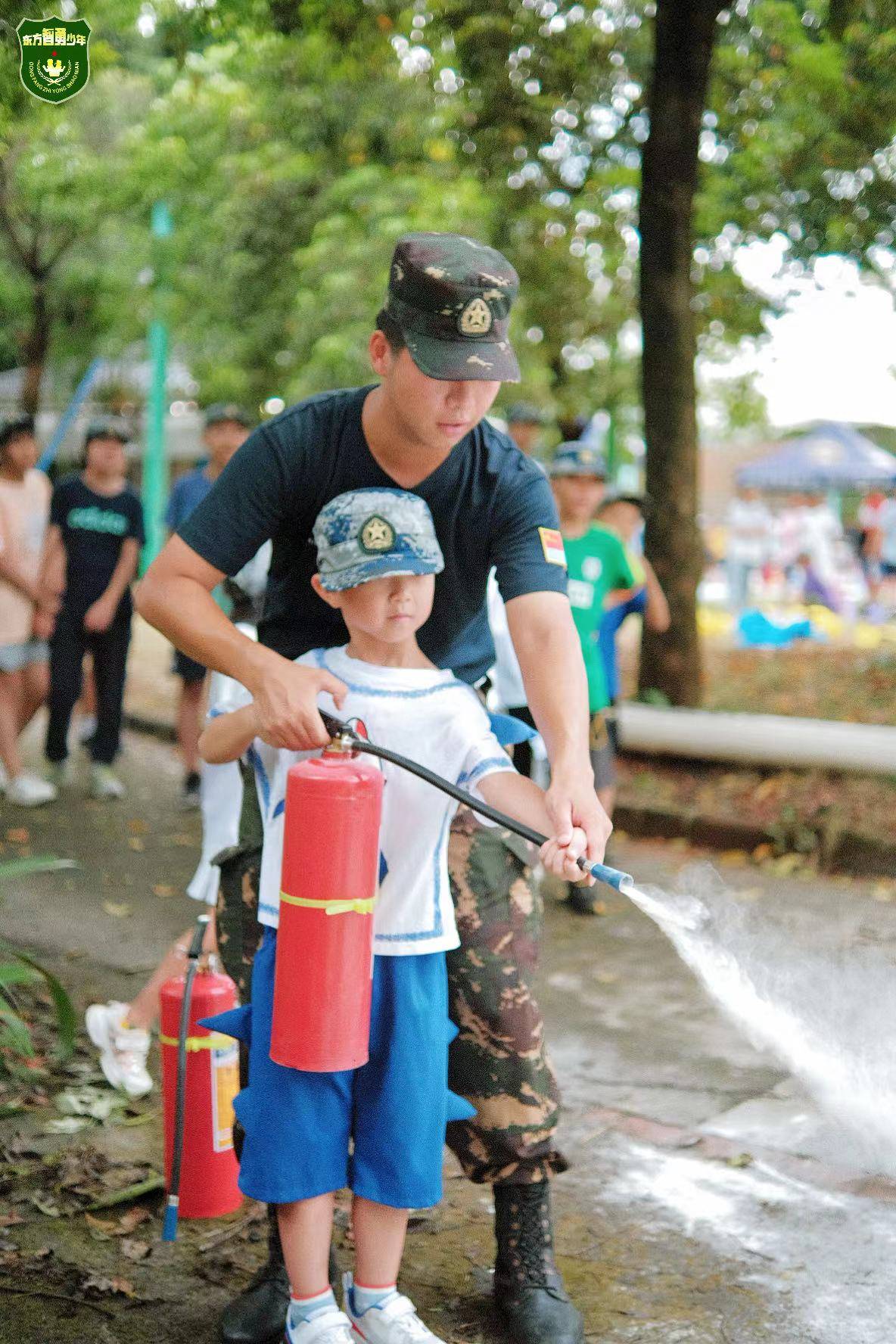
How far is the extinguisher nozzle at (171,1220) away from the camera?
3045mm

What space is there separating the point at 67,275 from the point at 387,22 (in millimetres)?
12059

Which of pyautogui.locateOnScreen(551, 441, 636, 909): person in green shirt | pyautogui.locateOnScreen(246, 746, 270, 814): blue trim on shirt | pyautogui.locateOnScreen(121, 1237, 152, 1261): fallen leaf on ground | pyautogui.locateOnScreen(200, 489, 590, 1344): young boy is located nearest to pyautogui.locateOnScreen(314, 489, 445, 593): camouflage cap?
pyautogui.locateOnScreen(200, 489, 590, 1344): young boy

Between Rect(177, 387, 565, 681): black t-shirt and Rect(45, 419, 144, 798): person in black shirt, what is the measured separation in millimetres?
5383

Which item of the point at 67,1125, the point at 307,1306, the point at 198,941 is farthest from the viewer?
the point at 67,1125

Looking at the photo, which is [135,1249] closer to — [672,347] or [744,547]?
[672,347]

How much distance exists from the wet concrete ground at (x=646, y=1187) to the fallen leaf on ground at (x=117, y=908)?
0.05ft

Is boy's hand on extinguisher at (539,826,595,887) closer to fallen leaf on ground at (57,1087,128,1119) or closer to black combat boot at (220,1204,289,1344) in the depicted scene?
black combat boot at (220,1204,289,1344)

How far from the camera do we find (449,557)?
299 cm

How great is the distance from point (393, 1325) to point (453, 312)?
1845 millimetres

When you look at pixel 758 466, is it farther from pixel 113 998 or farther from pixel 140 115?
pixel 113 998

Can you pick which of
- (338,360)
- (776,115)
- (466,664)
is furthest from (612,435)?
(466,664)

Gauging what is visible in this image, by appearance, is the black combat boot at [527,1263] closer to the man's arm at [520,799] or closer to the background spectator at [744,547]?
the man's arm at [520,799]

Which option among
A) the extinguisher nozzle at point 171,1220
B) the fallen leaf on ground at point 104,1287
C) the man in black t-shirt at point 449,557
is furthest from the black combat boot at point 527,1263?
the fallen leaf on ground at point 104,1287
